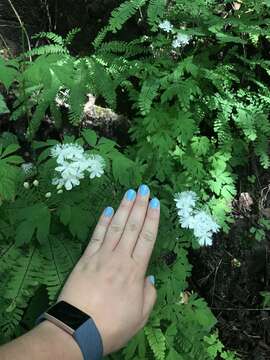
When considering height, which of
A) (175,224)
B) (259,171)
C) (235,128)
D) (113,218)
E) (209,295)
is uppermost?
(113,218)

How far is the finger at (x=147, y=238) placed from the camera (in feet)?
5.47

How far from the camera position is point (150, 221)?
1735 mm

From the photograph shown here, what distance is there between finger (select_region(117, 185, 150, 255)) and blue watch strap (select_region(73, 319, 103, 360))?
13.1 inches

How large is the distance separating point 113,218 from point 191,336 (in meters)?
1.11

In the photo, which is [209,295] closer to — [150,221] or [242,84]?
[242,84]

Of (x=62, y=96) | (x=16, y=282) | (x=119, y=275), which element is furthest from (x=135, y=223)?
(x=62, y=96)

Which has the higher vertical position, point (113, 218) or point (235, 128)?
point (113, 218)

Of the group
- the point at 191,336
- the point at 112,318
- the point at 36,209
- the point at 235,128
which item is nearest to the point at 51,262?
the point at 36,209

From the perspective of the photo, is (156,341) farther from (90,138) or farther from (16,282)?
(90,138)

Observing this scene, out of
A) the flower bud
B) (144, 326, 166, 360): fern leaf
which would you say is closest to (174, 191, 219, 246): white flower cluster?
(144, 326, 166, 360): fern leaf

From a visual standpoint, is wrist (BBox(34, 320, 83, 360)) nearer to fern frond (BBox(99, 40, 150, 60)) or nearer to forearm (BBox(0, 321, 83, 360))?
forearm (BBox(0, 321, 83, 360))

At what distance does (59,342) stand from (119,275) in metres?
0.32

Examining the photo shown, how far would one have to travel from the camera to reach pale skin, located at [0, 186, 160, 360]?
1.34 meters

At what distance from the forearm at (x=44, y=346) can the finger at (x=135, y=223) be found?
1.31ft
